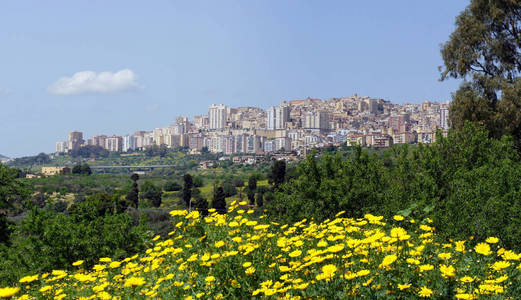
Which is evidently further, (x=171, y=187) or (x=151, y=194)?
(x=171, y=187)

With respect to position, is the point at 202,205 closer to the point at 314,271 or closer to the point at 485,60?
the point at 485,60

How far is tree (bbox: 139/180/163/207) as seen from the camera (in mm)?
86500

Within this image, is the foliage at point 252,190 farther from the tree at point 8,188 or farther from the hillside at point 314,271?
the hillside at point 314,271

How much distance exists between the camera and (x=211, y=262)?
4293 millimetres

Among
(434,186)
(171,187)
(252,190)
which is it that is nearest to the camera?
(434,186)

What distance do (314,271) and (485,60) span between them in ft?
62.2

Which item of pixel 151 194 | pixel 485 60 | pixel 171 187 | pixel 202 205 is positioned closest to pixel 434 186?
pixel 485 60

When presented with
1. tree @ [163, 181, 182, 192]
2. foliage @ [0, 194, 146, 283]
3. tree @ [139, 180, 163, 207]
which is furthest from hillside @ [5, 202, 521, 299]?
tree @ [163, 181, 182, 192]

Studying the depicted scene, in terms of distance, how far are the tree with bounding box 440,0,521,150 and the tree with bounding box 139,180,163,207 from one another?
72708mm

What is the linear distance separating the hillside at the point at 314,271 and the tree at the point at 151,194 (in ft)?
272

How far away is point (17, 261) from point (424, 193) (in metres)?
9.59

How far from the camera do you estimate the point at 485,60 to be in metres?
19.7

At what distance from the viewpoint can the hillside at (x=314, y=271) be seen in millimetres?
3373

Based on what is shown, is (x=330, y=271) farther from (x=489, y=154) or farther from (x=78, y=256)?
(x=489, y=154)
